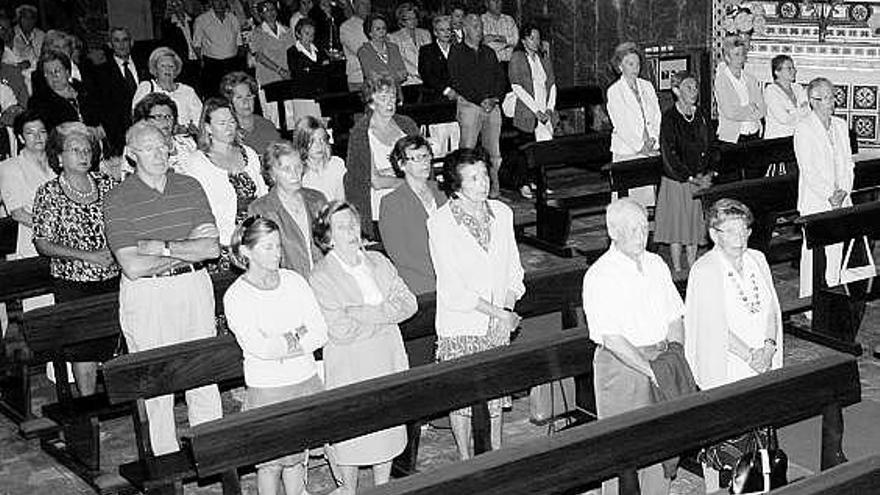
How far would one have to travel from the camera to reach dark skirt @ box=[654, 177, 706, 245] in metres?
10.5

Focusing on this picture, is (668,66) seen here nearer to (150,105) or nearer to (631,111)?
(631,111)

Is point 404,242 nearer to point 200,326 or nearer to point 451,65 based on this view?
point 200,326

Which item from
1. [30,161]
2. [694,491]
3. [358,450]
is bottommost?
[694,491]

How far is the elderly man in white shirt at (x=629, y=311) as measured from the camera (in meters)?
6.30

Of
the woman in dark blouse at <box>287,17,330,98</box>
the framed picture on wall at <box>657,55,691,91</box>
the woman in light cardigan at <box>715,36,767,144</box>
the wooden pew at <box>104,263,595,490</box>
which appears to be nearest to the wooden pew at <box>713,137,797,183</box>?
the woman in light cardigan at <box>715,36,767,144</box>

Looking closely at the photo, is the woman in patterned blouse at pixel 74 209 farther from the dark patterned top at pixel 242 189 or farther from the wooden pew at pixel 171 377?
the wooden pew at pixel 171 377

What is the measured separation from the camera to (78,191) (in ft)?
25.3

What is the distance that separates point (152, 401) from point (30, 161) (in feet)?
7.87

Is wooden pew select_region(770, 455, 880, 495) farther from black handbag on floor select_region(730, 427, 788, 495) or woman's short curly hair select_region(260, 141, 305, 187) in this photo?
woman's short curly hair select_region(260, 141, 305, 187)

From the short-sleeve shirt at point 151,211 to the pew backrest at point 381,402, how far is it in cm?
144

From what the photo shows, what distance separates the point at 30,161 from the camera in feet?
29.5

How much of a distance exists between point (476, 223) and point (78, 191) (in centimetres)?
220

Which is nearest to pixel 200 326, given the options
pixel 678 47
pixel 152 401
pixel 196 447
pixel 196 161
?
pixel 152 401

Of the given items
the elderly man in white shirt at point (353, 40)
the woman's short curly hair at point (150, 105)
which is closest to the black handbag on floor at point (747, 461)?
the woman's short curly hair at point (150, 105)
